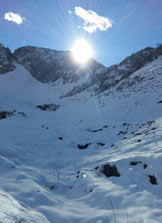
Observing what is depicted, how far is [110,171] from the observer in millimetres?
5598

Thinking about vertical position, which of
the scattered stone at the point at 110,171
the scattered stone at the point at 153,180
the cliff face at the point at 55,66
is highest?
the cliff face at the point at 55,66

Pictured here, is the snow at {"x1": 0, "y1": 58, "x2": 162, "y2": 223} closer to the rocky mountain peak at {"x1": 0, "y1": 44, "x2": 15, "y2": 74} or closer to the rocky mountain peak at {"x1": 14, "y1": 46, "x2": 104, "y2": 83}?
the rocky mountain peak at {"x1": 14, "y1": 46, "x2": 104, "y2": 83}

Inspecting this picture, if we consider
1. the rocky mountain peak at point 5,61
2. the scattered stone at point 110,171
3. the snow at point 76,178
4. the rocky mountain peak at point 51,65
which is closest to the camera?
the snow at point 76,178

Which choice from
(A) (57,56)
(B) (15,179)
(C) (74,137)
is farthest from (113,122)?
(A) (57,56)

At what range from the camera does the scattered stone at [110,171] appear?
5.40 metres

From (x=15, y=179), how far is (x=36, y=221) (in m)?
2.27

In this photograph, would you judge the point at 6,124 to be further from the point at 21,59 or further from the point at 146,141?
the point at 21,59

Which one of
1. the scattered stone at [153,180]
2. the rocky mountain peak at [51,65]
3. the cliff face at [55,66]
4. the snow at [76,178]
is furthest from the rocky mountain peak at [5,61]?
the scattered stone at [153,180]

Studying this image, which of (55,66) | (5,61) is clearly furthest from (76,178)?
(5,61)

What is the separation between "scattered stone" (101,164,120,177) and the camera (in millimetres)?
5402

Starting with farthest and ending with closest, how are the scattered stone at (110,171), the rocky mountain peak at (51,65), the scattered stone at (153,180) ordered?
the rocky mountain peak at (51,65)
the scattered stone at (110,171)
the scattered stone at (153,180)

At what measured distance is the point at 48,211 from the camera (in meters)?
3.73

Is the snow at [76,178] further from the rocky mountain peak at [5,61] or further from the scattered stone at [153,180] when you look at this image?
the rocky mountain peak at [5,61]

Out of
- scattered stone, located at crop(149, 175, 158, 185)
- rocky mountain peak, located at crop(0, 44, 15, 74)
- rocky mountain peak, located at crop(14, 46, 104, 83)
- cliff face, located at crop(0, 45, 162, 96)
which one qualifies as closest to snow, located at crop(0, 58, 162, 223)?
scattered stone, located at crop(149, 175, 158, 185)
